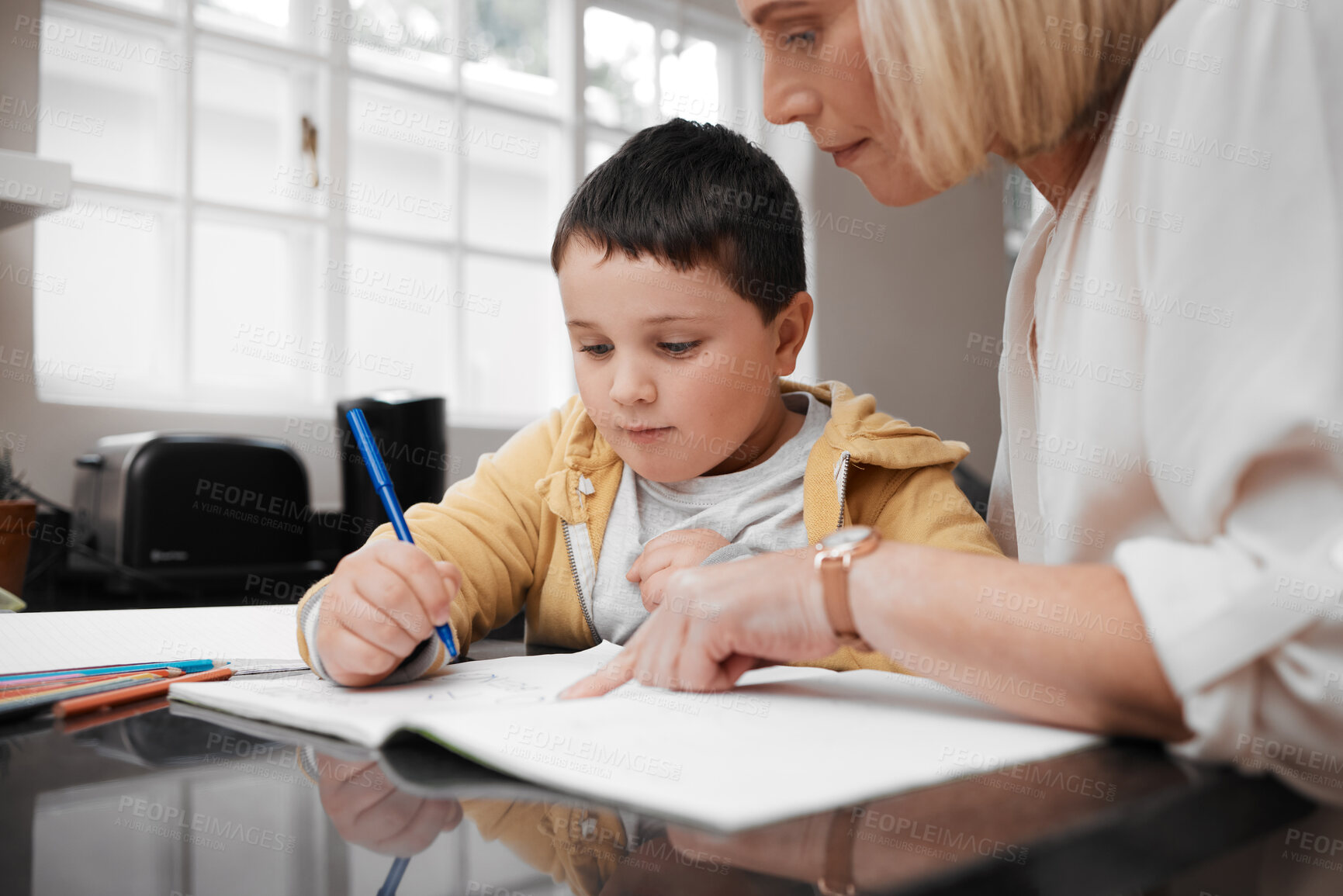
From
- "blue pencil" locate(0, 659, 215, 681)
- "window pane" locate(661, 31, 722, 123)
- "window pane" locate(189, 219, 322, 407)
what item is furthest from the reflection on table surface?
"window pane" locate(661, 31, 722, 123)

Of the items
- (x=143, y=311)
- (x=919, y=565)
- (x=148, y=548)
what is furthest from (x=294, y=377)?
(x=919, y=565)

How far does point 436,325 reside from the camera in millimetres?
3492

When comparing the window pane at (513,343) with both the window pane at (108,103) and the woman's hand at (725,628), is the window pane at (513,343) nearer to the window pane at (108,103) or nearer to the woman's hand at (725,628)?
the window pane at (108,103)

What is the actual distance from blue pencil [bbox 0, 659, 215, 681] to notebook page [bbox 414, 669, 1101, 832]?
0.30 metres

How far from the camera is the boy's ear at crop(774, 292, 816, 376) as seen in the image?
1.08 m

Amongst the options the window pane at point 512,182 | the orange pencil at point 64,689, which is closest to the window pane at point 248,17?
the window pane at point 512,182

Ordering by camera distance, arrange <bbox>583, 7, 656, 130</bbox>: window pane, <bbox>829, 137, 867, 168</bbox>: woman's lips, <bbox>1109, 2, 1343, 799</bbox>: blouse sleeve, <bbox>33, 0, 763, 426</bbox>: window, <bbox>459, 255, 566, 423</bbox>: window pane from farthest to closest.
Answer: <bbox>583, 7, 656, 130</bbox>: window pane → <bbox>459, 255, 566, 423</bbox>: window pane → <bbox>33, 0, 763, 426</bbox>: window → <bbox>829, 137, 867, 168</bbox>: woman's lips → <bbox>1109, 2, 1343, 799</bbox>: blouse sleeve

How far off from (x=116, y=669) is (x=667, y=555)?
0.47m

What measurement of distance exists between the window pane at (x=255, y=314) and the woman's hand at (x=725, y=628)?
9.16ft

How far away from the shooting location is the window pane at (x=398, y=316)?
3.28 metres

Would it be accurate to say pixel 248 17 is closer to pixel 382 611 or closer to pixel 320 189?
pixel 320 189

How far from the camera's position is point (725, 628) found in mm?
560

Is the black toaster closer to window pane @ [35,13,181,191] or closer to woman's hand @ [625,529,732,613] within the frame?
window pane @ [35,13,181,191]

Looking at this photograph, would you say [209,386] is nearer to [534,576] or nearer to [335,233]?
[335,233]
